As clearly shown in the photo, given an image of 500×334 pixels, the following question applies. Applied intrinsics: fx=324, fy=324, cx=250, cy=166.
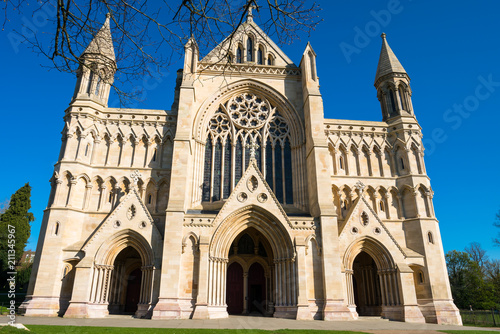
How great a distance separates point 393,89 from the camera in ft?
82.9

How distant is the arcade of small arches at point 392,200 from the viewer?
70.7 ft

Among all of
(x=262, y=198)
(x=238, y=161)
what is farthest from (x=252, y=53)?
(x=262, y=198)

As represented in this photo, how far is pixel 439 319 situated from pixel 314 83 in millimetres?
16680

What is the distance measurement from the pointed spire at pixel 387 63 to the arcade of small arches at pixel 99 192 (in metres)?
18.7

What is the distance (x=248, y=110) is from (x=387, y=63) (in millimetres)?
12081

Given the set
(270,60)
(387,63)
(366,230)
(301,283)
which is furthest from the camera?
(270,60)

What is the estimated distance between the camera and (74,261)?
61.4ft

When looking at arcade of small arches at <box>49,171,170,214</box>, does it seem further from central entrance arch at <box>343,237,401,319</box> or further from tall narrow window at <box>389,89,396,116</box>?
tall narrow window at <box>389,89,396,116</box>

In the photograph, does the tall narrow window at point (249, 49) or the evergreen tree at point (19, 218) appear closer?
the tall narrow window at point (249, 49)

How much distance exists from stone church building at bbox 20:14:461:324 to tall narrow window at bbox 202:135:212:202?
98 millimetres

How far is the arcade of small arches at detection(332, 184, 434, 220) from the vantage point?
2155 centimetres

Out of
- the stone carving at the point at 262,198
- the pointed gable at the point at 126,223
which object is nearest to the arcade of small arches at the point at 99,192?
the pointed gable at the point at 126,223

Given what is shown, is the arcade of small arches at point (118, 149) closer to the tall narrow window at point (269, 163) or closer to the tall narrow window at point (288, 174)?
the tall narrow window at point (269, 163)

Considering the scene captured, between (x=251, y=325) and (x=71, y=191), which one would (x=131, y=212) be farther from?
(x=251, y=325)
